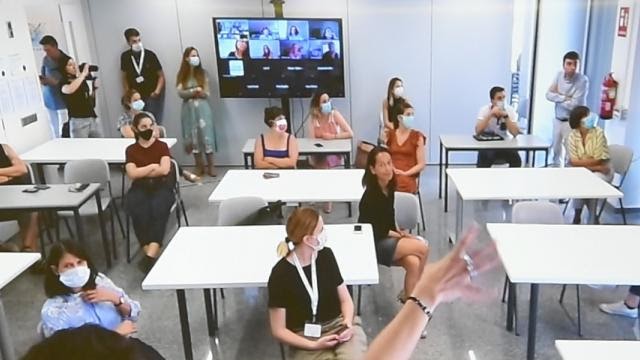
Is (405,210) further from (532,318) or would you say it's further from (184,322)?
(184,322)

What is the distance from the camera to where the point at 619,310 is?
378 cm

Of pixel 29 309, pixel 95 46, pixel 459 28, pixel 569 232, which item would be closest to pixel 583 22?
pixel 459 28

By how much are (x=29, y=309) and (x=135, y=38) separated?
372 cm

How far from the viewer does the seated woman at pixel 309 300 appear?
274cm

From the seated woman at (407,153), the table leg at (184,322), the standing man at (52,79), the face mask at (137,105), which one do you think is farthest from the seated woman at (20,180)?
the seated woman at (407,153)

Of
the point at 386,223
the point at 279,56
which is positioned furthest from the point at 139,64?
the point at 386,223

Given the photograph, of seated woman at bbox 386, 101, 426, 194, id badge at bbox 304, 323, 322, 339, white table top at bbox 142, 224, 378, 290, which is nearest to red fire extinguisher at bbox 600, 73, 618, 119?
seated woman at bbox 386, 101, 426, 194

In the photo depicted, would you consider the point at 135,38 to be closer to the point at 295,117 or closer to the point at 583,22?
the point at 295,117

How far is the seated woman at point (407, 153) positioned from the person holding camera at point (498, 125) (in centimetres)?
102

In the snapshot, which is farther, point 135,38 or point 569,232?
point 135,38

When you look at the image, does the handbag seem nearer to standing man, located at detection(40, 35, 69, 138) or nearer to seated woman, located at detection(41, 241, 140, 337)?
standing man, located at detection(40, 35, 69, 138)

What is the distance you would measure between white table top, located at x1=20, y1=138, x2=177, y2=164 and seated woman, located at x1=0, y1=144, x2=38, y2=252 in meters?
0.37

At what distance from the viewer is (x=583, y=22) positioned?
646 centimetres

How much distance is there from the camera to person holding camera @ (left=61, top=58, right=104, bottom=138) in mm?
6109
